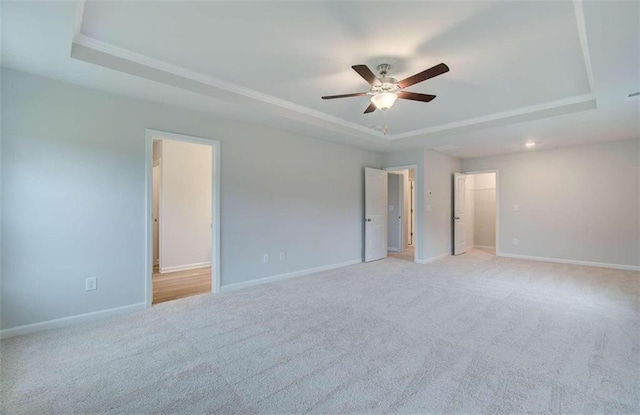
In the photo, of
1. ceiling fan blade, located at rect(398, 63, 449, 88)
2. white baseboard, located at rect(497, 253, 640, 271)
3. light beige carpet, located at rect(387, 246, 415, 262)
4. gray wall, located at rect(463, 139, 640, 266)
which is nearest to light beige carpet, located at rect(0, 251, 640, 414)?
white baseboard, located at rect(497, 253, 640, 271)

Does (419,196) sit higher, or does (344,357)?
(419,196)

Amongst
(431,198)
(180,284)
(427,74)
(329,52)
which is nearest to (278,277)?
(180,284)

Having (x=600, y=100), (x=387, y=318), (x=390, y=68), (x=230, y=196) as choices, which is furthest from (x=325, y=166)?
(x=600, y=100)

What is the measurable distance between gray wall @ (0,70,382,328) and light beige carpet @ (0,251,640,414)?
0.40 metres

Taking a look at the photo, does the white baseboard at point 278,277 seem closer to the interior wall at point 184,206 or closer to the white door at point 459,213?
the interior wall at point 184,206

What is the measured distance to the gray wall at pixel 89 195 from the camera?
8.82 feet

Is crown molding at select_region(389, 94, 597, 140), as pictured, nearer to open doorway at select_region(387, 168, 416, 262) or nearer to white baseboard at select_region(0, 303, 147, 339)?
open doorway at select_region(387, 168, 416, 262)

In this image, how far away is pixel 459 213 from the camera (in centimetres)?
707

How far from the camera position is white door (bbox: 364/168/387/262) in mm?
6113

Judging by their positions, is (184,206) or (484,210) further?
(484,210)

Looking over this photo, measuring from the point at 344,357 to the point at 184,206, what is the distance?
14.9 ft

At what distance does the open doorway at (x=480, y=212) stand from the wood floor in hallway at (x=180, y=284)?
6251 millimetres

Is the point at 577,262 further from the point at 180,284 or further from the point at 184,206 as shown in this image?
the point at 184,206

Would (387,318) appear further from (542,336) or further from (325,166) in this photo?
(325,166)
